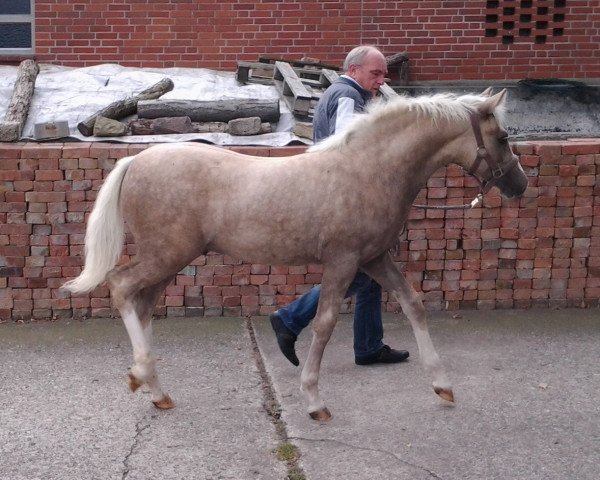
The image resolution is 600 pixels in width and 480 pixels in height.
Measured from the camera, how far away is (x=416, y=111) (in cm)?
530

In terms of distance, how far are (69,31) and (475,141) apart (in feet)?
20.5

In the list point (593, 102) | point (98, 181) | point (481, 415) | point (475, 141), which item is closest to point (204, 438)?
point (481, 415)

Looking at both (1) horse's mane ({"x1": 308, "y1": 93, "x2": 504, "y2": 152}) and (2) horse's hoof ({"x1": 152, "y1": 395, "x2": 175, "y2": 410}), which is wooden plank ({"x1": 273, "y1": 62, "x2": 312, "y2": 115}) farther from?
(2) horse's hoof ({"x1": 152, "y1": 395, "x2": 175, "y2": 410})

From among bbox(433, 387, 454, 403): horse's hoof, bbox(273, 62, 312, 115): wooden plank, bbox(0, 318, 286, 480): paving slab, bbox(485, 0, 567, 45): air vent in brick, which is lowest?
bbox(0, 318, 286, 480): paving slab

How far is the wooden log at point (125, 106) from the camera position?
295 inches

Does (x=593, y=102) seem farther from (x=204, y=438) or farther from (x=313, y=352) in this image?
(x=204, y=438)

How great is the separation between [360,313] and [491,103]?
173 centimetres

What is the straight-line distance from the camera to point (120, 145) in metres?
7.20

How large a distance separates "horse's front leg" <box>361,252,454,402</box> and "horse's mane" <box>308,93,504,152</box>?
76 cm

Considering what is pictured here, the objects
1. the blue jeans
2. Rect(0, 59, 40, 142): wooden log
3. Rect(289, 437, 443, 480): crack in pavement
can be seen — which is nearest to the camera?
Rect(289, 437, 443, 480): crack in pavement

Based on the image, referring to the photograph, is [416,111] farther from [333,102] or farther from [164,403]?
[164,403]

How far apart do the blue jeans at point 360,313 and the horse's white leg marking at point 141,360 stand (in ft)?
3.35

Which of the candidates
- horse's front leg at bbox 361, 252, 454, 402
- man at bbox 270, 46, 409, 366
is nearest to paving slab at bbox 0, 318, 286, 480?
man at bbox 270, 46, 409, 366

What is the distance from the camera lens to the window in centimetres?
1031
